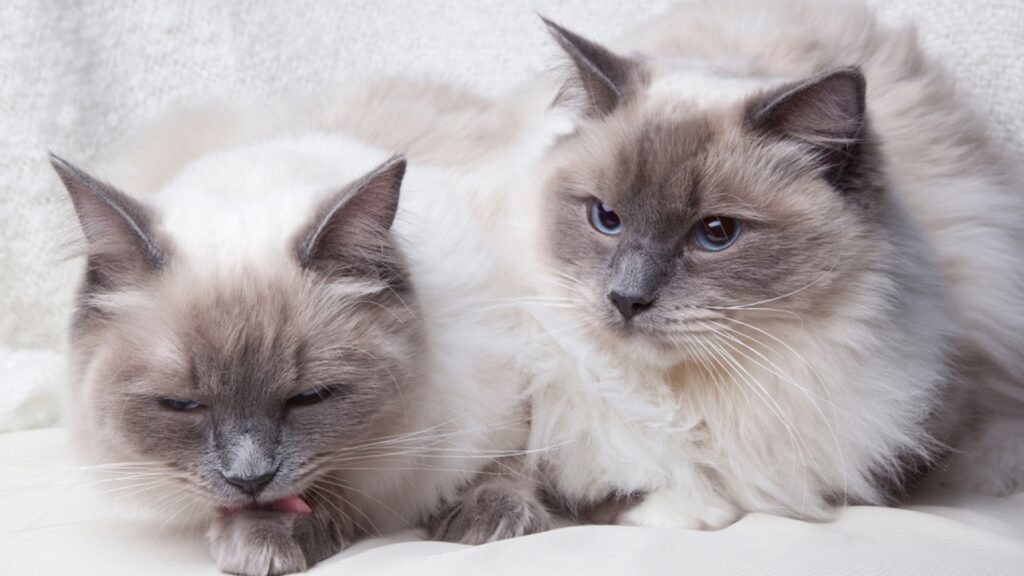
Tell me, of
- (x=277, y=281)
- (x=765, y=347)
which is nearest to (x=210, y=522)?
(x=277, y=281)

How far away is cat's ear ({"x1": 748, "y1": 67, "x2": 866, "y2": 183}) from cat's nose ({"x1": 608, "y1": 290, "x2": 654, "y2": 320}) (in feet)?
1.02

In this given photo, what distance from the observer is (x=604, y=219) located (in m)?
1.69

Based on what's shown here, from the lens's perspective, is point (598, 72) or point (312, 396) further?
point (598, 72)

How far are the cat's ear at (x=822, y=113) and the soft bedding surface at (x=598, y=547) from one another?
544mm

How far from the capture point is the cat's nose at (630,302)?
1544mm

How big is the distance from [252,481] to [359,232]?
1.22ft

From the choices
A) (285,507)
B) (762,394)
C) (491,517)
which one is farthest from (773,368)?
(285,507)

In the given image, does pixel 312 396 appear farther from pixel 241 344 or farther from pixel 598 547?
pixel 598 547

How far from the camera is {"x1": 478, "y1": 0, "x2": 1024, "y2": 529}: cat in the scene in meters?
1.57

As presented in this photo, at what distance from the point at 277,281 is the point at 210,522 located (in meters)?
0.41

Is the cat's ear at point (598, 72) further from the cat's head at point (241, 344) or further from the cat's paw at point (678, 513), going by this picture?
the cat's paw at point (678, 513)

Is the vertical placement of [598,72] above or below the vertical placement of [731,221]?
above

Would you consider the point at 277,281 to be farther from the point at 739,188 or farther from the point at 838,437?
the point at 838,437

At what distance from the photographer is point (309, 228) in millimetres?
1520
